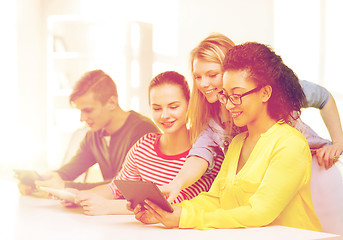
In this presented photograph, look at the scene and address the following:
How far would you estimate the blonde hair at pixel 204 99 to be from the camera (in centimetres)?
167

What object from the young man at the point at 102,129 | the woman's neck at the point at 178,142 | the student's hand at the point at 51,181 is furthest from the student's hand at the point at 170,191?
the young man at the point at 102,129

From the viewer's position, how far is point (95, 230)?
1.28 meters

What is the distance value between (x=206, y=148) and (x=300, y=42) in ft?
10.9

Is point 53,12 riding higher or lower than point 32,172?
higher

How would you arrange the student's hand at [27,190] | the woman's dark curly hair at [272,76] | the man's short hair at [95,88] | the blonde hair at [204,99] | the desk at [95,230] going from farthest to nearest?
the man's short hair at [95,88] < the student's hand at [27,190] < the blonde hair at [204,99] < the woman's dark curly hair at [272,76] < the desk at [95,230]

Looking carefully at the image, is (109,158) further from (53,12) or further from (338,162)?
(53,12)

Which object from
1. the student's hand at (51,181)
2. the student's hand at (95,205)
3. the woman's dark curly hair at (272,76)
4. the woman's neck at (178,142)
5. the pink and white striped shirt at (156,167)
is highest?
the woman's dark curly hair at (272,76)

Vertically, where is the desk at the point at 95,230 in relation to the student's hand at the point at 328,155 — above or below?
below

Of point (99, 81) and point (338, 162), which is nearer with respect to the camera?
point (338, 162)

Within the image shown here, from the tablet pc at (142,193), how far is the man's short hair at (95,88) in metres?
1.35

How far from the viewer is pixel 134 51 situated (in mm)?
5855

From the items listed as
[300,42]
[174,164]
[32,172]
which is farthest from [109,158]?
[300,42]

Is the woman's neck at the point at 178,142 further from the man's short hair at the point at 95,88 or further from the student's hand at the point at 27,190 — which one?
the man's short hair at the point at 95,88

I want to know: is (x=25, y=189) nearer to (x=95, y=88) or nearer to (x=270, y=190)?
(x=95, y=88)
